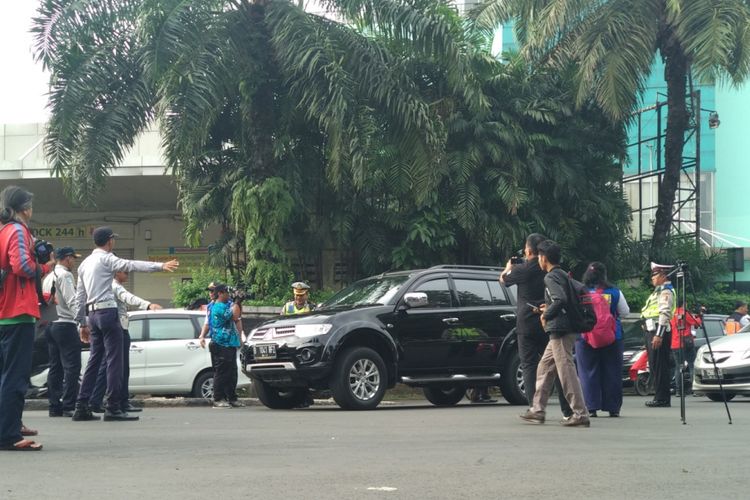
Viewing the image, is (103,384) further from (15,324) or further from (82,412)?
(15,324)

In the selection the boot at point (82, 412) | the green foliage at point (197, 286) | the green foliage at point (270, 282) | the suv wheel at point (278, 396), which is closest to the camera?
the boot at point (82, 412)

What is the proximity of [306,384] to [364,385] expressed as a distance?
2.29ft

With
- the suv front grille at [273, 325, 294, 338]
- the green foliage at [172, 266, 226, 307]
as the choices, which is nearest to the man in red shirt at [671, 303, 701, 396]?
the suv front grille at [273, 325, 294, 338]

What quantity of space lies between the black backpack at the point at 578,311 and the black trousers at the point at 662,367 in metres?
3.87

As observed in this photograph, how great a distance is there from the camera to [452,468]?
295 inches

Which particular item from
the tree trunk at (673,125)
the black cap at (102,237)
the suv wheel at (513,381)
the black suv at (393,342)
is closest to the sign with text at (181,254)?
the tree trunk at (673,125)

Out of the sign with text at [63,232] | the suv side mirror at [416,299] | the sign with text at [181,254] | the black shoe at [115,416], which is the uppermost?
the sign with text at [63,232]

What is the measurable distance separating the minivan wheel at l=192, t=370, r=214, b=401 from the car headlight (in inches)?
164

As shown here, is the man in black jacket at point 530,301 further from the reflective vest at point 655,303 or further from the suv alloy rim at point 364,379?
the reflective vest at point 655,303

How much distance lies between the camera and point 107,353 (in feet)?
38.5

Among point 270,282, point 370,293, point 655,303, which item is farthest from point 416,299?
point 270,282

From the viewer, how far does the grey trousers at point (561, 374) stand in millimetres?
11023

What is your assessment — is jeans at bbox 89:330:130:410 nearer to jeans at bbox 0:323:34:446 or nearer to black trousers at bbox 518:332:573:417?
jeans at bbox 0:323:34:446

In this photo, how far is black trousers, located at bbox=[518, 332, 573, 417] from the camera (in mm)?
11703
